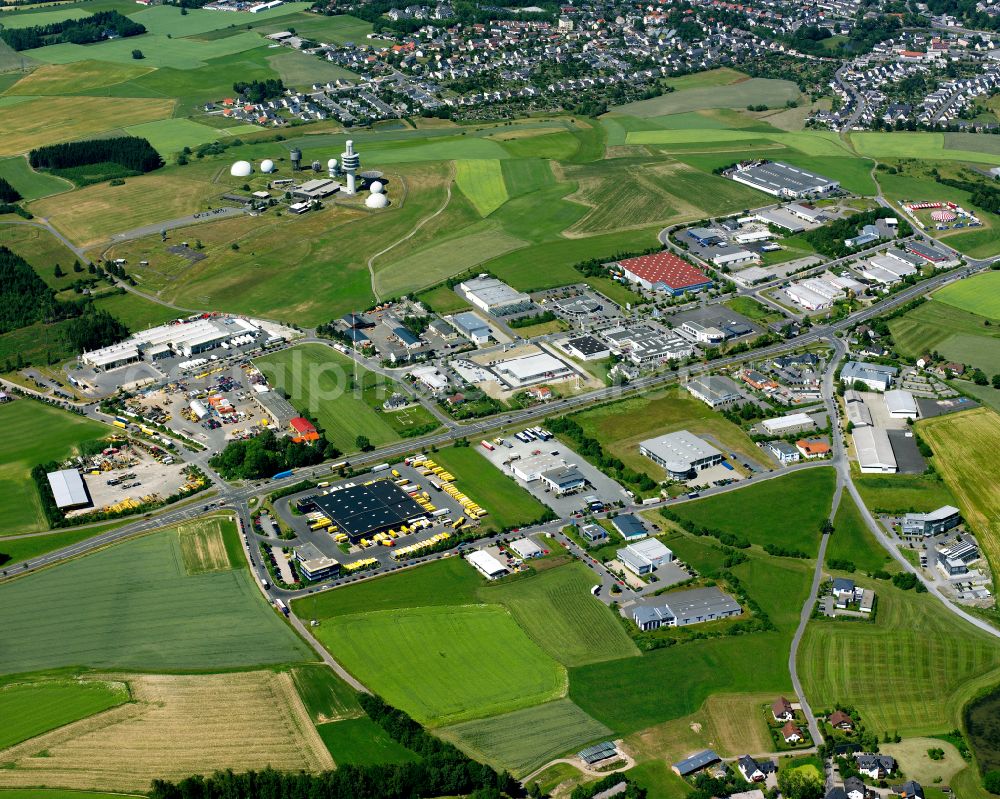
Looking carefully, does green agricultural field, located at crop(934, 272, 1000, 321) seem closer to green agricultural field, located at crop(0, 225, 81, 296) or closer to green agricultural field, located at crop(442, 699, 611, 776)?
green agricultural field, located at crop(442, 699, 611, 776)

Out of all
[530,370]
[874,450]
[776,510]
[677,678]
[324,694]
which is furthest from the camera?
[530,370]

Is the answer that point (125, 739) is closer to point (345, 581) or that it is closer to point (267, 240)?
point (345, 581)

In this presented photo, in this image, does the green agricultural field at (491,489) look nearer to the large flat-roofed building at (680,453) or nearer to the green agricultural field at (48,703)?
the large flat-roofed building at (680,453)

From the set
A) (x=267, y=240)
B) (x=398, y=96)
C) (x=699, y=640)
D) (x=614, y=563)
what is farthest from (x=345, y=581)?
(x=398, y=96)

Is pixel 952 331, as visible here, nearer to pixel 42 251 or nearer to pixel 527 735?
pixel 527 735

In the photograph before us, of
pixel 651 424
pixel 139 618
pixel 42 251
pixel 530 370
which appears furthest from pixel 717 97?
pixel 139 618

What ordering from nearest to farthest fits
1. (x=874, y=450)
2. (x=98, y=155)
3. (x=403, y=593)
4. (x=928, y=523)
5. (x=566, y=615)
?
(x=566, y=615)
(x=403, y=593)
(x=928, y=523)
(x=874, y=450)
(x=98, y=155)
